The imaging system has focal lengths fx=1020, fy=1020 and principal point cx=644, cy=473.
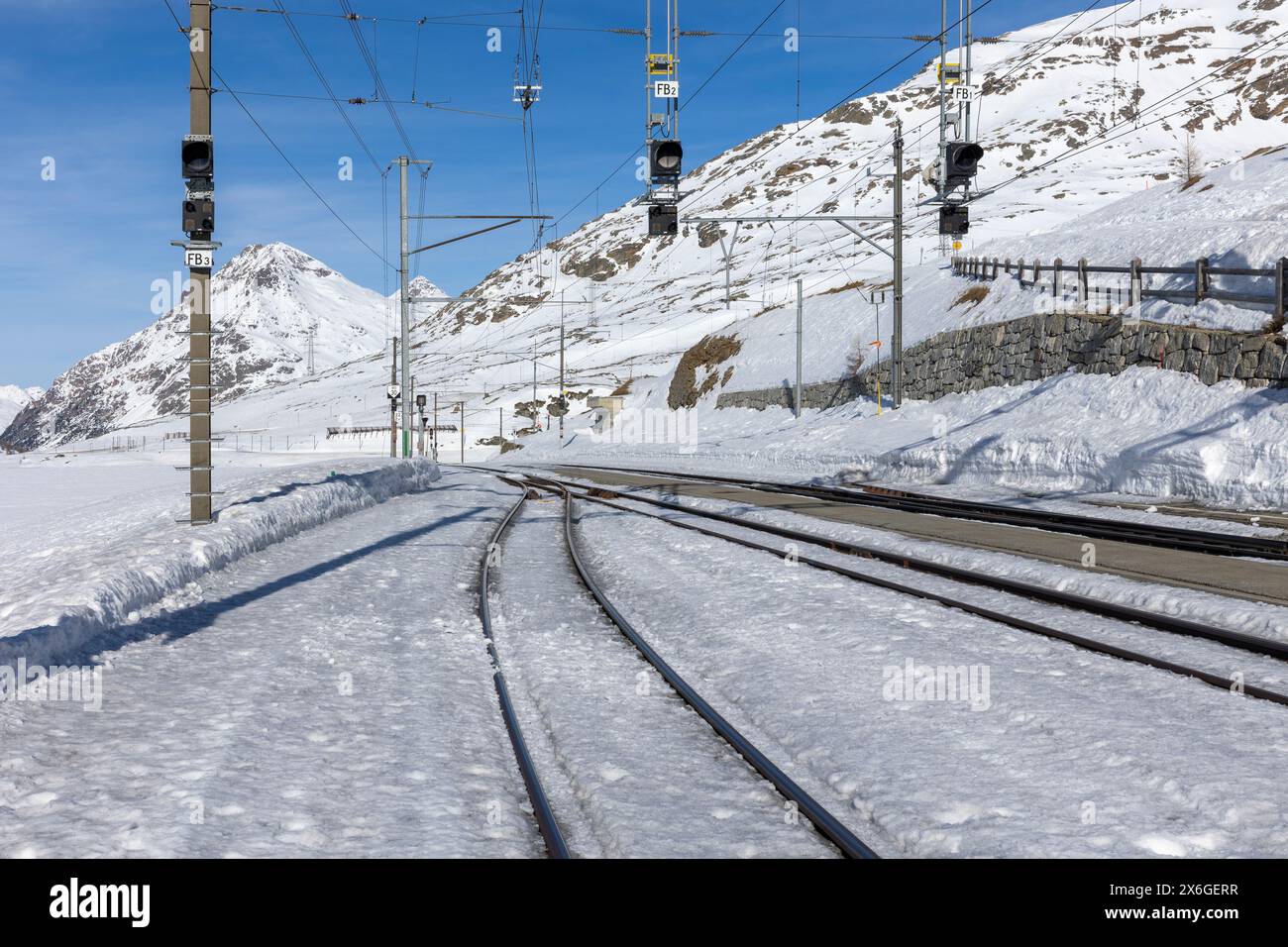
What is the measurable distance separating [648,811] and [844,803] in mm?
1054

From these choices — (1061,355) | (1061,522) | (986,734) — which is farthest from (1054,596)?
(1061,355)

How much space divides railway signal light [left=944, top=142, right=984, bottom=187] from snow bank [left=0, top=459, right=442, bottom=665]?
14.9 m

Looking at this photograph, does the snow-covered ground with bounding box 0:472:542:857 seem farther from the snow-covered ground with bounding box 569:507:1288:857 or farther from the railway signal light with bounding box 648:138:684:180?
the railway signal light with bounding box 648:138:684:180

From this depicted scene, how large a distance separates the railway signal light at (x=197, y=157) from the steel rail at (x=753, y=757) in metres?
8.51

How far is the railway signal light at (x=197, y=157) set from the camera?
13.8m

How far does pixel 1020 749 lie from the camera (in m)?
6.04

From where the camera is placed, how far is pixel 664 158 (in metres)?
20.2

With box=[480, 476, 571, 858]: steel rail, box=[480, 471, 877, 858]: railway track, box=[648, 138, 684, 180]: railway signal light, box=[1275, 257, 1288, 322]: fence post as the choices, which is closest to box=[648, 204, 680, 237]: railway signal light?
box=[648, 138, 684, 180]: railway signal light

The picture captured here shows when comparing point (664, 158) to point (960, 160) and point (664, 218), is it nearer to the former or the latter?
point (664, 218)

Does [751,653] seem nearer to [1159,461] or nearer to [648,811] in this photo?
[648,811]

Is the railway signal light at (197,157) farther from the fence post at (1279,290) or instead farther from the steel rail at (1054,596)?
the fence post at (1279,290)

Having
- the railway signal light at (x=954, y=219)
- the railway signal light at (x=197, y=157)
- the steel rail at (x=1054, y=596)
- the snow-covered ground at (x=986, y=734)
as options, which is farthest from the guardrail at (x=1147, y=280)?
the railway signal light at (x=197, y=157)

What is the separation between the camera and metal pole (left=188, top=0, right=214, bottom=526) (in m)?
14.6

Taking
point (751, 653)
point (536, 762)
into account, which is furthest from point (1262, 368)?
point (536, 762)
